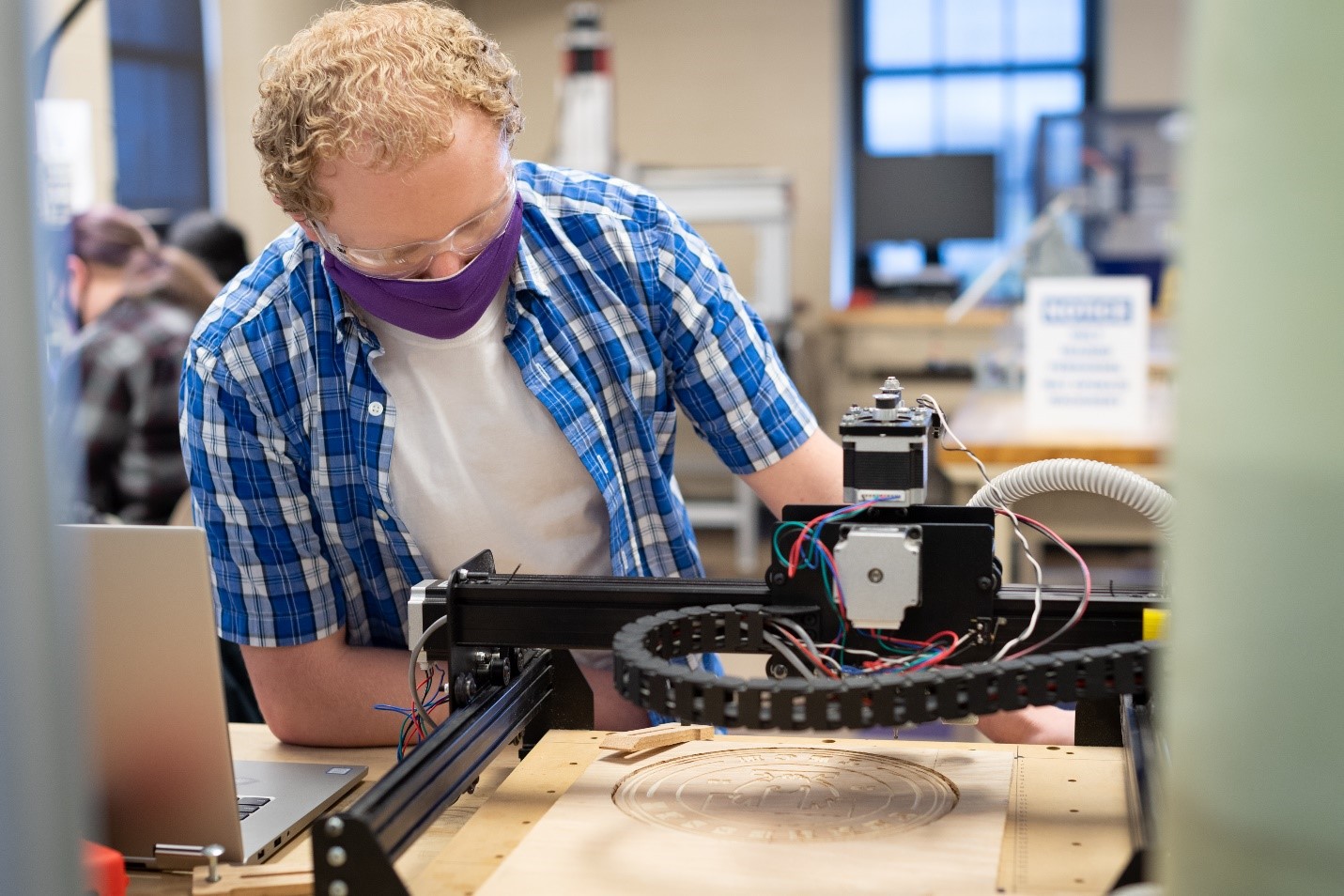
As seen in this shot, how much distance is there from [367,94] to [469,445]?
366 mm

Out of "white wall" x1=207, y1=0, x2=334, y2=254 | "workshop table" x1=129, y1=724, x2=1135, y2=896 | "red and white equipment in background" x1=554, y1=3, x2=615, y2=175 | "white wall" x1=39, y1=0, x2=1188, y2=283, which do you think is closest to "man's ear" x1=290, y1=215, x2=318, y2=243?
"workshop table" x1=129, y1=724, x2=1135, y2=896

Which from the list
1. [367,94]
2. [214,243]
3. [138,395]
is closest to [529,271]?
[367,94]

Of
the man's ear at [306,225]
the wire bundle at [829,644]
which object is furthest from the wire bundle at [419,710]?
the man's ear at [306,225]

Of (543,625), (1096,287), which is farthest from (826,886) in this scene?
(1096,287)

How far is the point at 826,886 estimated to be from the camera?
0.75 meters

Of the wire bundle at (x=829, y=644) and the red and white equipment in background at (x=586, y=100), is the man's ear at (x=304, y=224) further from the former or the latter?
the red and white equipment in background at (x=586, y=100)

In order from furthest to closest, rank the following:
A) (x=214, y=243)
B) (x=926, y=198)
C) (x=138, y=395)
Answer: (x=926, y=198) < (x=214, y=243) < (x=138, y=395)

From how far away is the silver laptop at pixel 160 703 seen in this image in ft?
2.96

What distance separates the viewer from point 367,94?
3.43 feet

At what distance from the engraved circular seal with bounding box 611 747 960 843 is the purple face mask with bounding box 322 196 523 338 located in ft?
1.48

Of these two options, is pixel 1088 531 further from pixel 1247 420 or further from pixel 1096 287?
pixel 1247 420

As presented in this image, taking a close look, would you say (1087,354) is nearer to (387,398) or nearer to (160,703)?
(387,398)

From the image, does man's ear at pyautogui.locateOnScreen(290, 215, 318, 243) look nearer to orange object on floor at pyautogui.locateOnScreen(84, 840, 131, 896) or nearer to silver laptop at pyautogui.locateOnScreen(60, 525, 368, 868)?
silver laptop at pyautogui.locateOnScreen(60, 525, 368, 868)

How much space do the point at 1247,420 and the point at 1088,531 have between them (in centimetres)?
278
